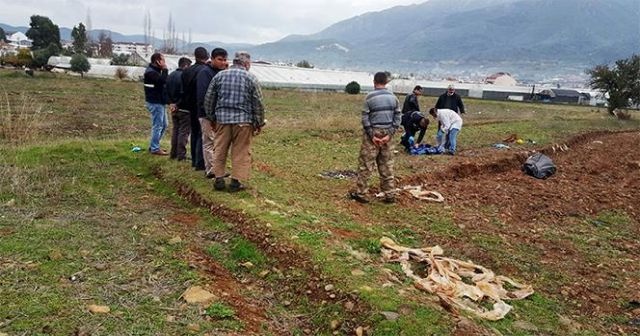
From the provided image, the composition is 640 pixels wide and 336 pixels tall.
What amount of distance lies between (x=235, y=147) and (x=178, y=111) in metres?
2.29

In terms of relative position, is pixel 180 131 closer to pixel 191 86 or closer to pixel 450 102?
pixel 191 86

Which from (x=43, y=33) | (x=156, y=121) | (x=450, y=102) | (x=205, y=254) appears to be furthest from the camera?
(x=43, y=33)

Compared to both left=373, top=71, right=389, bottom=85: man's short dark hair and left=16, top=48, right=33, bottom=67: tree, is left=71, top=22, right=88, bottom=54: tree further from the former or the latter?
left=373, top=71, right=389, bottom=85: man's short dark hair

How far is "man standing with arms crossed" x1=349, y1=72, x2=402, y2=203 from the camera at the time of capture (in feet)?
25.4

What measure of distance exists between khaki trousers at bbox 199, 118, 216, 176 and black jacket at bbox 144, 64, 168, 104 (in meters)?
2.14

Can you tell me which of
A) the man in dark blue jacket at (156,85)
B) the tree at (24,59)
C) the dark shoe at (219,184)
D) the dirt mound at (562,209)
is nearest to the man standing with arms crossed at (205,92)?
the dark shoe at (219,184)

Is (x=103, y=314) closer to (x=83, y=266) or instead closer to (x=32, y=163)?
(x=83, y=266)

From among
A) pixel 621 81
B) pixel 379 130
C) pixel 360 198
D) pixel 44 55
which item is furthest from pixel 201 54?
pixel 44 55

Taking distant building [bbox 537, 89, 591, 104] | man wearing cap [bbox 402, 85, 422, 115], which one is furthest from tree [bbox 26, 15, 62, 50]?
man wearing cap [bbox 402, 85, 422, 115]

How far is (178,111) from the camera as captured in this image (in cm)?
913

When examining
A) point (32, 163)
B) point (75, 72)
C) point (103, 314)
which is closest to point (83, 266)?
point (103, 314)

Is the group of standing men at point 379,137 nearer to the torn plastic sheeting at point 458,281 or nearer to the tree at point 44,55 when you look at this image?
the torn plastic sheeting at point 458,281

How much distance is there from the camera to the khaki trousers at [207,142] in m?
7.98

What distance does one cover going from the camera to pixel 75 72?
5528cm
